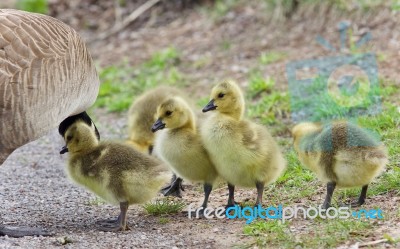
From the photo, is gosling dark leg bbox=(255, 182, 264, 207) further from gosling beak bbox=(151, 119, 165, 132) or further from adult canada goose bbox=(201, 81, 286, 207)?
gosling beak bbox=(151, 119, 165, 132)

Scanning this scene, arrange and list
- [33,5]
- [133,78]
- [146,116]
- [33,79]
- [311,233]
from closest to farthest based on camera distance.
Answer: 1. [311,233]
2. [33,79]
3. [146,116]
4. [133,78]
5. [33,5]

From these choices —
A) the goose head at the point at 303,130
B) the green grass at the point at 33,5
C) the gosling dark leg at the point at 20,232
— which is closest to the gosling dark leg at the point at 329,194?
the goose head at the point at 303,130

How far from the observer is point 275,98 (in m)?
8.52

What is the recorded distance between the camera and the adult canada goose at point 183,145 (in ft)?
19.2

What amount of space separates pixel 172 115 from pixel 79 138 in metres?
0.71

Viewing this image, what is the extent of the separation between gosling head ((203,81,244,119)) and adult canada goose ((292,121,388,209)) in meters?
0.63

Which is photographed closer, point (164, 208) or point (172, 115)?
point (172, 115)

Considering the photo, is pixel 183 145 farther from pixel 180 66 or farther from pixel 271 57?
pixel 180 66

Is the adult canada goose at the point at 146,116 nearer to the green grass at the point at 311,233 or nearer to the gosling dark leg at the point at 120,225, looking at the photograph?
the gosling dark leg at the point at 120,225

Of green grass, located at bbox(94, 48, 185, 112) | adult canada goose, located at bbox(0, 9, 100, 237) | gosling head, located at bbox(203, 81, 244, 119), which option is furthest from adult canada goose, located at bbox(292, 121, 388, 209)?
green grass, located at bbox(94, 48, 185, 112)

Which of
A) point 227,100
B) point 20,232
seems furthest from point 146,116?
point 20,232

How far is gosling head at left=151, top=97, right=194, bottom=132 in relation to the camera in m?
5.87

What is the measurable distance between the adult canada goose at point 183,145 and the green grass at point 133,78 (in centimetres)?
362

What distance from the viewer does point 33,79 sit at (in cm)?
545
